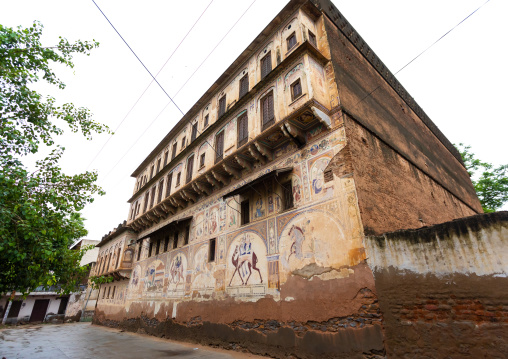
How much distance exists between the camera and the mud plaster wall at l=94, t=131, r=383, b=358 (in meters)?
6.36

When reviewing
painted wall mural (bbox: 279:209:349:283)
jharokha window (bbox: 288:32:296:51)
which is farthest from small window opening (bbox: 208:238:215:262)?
jharokha window (bbox: 288:32:296:51)

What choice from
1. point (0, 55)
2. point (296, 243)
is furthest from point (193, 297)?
point (0, 55)

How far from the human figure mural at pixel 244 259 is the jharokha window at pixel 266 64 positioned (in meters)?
7.36

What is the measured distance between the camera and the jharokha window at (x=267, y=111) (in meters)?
10.3

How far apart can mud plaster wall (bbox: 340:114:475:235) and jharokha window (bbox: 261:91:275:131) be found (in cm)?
301

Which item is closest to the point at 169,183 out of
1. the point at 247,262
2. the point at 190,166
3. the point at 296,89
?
the point at 190,166

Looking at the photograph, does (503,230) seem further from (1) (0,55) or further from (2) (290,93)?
(1) (0,55)

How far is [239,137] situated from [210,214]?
4129 mm

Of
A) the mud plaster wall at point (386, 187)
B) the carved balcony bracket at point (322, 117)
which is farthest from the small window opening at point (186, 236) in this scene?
the mud plaster wall at point (386, 187)

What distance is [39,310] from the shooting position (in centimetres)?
2967

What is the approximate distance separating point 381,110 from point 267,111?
17.8 ft

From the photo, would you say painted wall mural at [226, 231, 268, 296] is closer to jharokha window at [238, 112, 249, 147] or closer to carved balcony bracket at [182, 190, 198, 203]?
jharokha window at [238, 112, 249, 147]

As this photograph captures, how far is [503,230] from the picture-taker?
4.62 m

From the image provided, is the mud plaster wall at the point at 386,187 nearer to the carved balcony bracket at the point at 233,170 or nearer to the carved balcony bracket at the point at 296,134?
the carved balcony bracket at the point at 296,134
